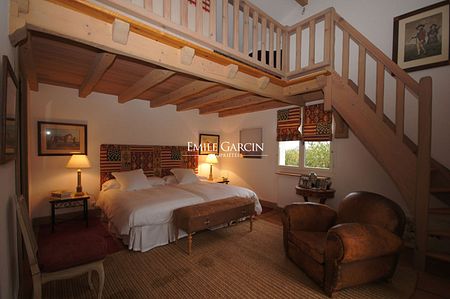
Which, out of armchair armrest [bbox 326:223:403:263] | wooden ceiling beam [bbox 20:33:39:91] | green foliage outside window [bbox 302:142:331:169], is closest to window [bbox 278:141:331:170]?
green foliage outside window [bbox 302:142:331:169]

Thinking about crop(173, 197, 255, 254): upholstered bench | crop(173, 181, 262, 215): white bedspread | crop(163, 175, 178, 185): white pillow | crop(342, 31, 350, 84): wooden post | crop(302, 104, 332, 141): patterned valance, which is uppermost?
crop(342, 31, 350, 84): wooden post

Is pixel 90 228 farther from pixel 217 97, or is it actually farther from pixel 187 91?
pixel 217 97

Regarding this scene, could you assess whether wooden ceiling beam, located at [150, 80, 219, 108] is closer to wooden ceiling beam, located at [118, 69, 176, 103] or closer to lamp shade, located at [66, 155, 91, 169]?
wooden ceiling beam, located at [118, 69, 176, 103]

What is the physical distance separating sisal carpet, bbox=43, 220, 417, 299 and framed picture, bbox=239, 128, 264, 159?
8.42 feet

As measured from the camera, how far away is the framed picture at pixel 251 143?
16.8 feet

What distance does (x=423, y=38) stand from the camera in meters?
2.91

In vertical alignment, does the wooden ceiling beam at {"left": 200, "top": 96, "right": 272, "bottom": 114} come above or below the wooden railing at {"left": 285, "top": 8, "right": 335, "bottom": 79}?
below

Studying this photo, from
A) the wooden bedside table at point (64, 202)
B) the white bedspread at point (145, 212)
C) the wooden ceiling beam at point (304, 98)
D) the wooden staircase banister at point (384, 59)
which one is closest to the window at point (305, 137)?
the wooden ceiling beam at point (304, 98)

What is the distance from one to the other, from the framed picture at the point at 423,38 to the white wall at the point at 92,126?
4252mm

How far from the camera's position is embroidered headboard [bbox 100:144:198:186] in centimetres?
406

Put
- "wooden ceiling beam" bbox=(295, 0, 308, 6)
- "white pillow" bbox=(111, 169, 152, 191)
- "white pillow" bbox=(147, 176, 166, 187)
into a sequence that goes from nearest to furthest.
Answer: "white pillow" bbox=(111, 169, 152, 191)
"white pillow" bbox=(147, 176, 166, 187)
"wooden ceiling beam" bbox=(295, 0, 308, 6)

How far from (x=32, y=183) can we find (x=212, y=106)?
3548 mm

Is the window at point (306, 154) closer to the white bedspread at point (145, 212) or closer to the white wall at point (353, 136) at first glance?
the white wall at point (353, 136)

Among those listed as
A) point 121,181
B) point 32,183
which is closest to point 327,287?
point 121,181
